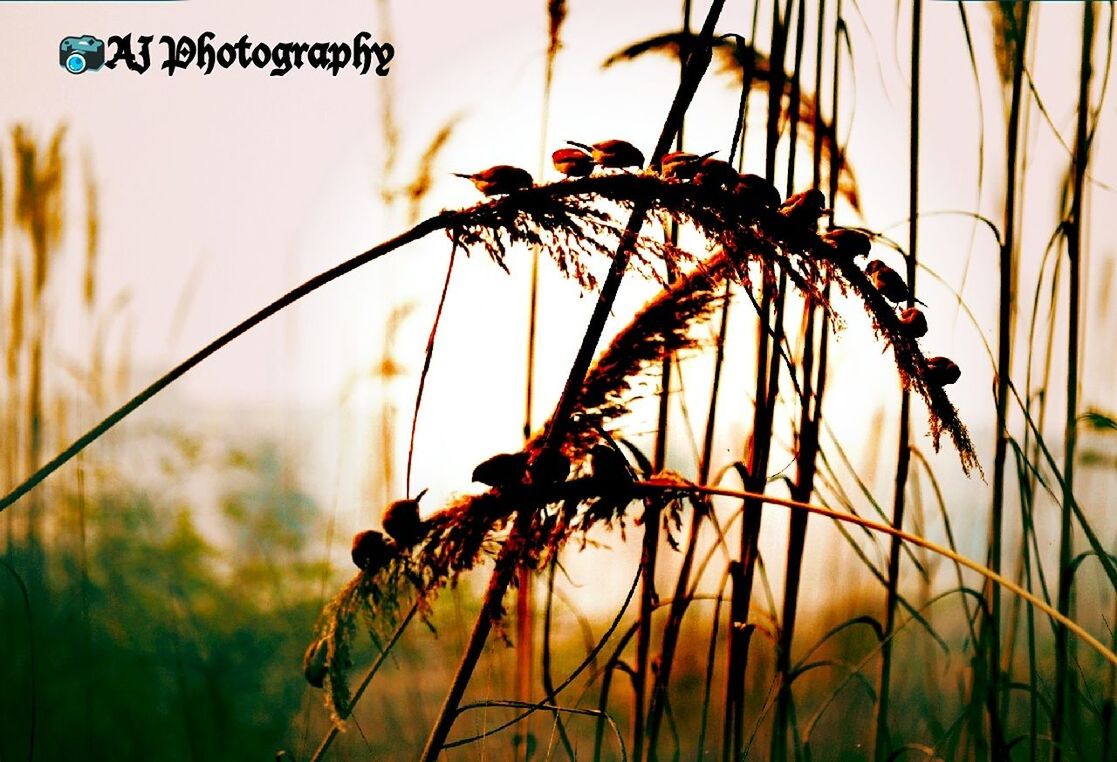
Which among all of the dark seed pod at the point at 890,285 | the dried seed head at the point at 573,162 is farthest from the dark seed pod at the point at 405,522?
the dark seed pod at the point at 890,285

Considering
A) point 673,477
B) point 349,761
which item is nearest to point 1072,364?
point 673,477

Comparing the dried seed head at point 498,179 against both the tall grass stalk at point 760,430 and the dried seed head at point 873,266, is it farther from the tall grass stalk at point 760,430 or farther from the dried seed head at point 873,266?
the tall grass stalk at point 760,430

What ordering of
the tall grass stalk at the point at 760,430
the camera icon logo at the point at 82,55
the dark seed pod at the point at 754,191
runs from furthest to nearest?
the camera icon logo at the point at 82,55 → the tall grass stalk at the point at 760,430 → the dark seed pod at the point at 754,191

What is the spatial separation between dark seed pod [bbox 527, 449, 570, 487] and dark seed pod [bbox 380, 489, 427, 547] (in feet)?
0.24

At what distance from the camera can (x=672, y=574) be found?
1.53m

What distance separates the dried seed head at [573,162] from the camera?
0.61 m

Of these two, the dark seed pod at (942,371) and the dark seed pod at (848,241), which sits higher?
the dark seed pod at (848,241)

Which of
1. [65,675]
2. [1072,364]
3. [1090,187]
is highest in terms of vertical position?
[1090,187]

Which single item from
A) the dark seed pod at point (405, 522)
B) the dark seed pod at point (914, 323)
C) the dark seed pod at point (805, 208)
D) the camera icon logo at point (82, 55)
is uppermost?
the camera icon logo at point (82, 55)

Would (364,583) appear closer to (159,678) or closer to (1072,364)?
(1072,364)

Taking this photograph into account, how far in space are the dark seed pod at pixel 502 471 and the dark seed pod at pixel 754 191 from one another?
22 centimetres

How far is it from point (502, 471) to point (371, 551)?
102mm

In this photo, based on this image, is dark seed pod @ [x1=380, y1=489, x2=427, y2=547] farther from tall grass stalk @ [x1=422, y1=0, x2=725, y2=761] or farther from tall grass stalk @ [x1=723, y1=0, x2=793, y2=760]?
tall grass stalk @ [x1=723, y1=0, x2=793, y2=760]

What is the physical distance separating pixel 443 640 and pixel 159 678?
1.32 meters
